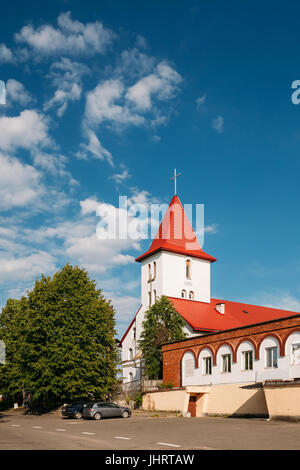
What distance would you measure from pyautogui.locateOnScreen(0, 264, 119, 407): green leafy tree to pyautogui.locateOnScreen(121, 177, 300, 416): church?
503 centimetres

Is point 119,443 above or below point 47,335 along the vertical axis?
below

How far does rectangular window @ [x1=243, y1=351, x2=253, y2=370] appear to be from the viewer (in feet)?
109

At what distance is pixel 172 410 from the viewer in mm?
35094

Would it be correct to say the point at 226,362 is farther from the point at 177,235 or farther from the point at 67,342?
the point at 177,235

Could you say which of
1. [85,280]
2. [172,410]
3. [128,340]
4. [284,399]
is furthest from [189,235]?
[284,399]

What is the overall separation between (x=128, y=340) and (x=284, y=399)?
36381 millimetres

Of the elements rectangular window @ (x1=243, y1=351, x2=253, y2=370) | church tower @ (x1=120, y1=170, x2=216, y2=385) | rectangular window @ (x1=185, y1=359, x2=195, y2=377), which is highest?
church tower @ (x1=120, y1=170, x2=216, y2=385)

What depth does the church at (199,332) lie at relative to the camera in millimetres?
31391

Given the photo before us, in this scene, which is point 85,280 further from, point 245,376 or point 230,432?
point 230,432

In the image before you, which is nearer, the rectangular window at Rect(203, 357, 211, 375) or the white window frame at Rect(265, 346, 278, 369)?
the white window frame at Rect(265, 346, 278, 369)

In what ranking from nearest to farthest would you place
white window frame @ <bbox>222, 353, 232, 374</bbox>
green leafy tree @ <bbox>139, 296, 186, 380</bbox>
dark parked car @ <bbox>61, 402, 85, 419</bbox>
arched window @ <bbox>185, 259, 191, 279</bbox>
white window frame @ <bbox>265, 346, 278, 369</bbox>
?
white window frame @ <bbox>265, 346, 278, 369</bbox>, dark parked car @ <bbox>61, 402, 85, 419</bbox>, white window frame @ <bbox>222, 353, 232, 374</bbox>, green leafy tree @ <bbox>139, 296, 186, 380</bbox>, arched window @ <bbox>185, 259, 191, 279</bbox>

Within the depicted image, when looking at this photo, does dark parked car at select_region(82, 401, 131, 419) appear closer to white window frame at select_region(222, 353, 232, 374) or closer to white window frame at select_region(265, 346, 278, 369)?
white window frame at select_region(222, 353, 232, 374)

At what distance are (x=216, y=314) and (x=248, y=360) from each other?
68.3ft

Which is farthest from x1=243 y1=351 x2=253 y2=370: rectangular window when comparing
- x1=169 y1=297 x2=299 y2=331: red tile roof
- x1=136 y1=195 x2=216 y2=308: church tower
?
x1=136 y1=195 x2=216 y2=308: church tower
